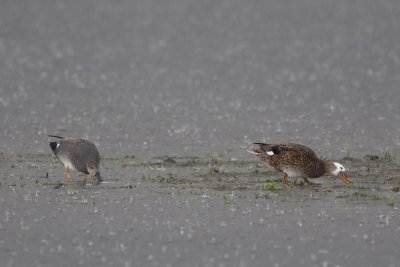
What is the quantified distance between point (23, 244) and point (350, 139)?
9.74m

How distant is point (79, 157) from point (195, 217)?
289 cm

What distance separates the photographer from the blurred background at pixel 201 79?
72.1 ft

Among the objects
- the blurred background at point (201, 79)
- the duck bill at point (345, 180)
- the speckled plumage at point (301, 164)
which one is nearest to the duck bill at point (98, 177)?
the speckled plumage at point (301, 164)

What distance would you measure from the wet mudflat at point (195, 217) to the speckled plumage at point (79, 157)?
0.99 feet

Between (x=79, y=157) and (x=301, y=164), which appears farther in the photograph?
(x=79, y=157)

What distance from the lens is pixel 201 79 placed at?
106 ft

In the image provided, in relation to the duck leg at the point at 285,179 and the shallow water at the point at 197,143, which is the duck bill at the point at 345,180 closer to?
the shallow water at the point at 197,143

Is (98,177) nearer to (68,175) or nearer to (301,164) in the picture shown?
(68,175)

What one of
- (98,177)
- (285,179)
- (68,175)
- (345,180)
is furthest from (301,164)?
(68,175)

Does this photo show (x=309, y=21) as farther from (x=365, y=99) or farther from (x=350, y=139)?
(x=350, y=139)

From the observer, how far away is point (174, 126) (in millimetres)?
23141

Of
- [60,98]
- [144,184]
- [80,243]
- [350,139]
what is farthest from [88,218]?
[60,98]

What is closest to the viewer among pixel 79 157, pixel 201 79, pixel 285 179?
pixel 79 157

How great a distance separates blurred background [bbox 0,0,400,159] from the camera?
865 inches
